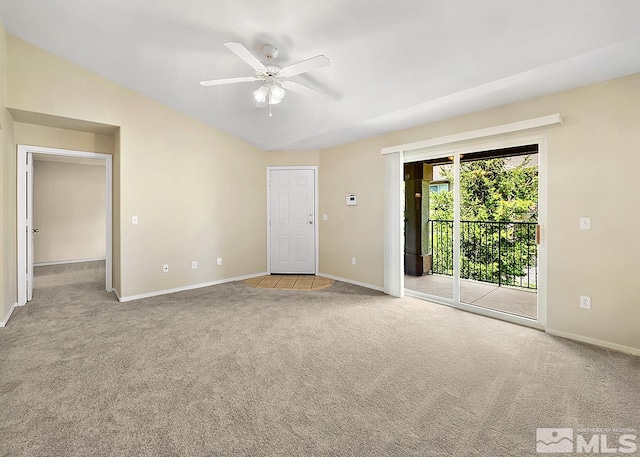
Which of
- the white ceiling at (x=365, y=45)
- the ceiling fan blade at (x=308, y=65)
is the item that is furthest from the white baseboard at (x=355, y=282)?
the ceiling fan blade at (x=308, y=65)

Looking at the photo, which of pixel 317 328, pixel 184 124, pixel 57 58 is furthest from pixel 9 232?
pixel 317 328

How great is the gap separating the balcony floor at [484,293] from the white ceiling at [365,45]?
2.49 m

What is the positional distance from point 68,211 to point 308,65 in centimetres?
783

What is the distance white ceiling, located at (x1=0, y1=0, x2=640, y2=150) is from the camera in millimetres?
2207

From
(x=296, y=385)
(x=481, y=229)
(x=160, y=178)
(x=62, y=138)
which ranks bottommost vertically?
(x=296, y=385)

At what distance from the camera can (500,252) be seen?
187 inches

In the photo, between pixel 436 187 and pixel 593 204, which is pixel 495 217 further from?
pixel 593 204

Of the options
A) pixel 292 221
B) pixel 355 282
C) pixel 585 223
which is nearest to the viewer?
pixel 585 223

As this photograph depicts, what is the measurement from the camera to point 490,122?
3.43 meters

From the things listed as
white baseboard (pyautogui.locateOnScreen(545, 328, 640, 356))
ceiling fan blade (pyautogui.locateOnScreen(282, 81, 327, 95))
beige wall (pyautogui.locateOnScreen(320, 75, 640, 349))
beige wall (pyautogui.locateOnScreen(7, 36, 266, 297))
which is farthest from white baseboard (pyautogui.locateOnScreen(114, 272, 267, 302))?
white baseboard (pyautogui.locateOnScreen(545, 328, 640, 356))

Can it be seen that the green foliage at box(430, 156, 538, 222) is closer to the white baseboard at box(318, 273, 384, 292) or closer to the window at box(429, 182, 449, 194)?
the window at box(429, 182, 449, 194)

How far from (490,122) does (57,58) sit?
524 centimetres

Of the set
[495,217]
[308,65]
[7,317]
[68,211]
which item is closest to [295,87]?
[308,65]

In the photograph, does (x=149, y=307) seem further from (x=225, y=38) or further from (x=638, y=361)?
(x=638, y=361)
